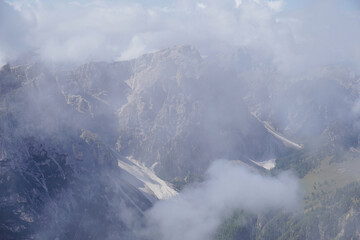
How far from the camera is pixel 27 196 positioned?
7303 inches

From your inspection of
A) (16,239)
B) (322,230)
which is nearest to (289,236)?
(322,230)

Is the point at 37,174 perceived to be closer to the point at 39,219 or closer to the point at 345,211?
the point at 39,219

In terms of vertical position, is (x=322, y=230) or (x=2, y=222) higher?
(x=2, y=222)

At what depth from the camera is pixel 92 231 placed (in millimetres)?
192875

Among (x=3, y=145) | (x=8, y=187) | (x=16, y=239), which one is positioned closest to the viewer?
(x=16, y=239)

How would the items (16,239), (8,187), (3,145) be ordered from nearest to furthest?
(16,239), (8,187), (3,145)

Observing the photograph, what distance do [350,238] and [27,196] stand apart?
162401mm

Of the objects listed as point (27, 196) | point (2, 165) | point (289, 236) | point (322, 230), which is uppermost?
point (2, 165)

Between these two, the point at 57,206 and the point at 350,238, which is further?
the point at 57,206

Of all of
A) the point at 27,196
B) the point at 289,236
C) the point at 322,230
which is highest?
the point at 27,196

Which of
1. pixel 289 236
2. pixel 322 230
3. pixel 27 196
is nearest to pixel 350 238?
pixel 322 230

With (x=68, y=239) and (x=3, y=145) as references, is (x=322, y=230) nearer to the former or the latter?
(x=68, y=239)

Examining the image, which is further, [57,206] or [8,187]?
[57,206]

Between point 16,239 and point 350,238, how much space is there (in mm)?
158066
